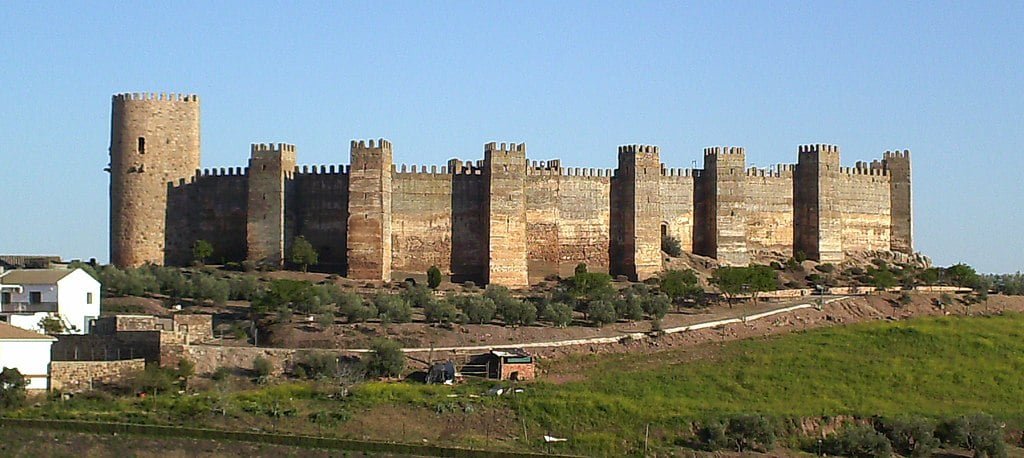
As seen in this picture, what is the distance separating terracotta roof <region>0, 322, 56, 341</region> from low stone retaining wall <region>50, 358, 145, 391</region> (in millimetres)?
755

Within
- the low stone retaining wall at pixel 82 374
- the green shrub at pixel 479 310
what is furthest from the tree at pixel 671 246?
the low stone retaining wall at pixel 82 374

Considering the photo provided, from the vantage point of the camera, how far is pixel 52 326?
134ft

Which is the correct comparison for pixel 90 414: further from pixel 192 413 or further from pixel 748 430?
pixel 748 430

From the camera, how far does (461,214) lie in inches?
2057

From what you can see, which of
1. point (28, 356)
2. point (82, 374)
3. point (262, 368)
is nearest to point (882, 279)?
point (262, 368)

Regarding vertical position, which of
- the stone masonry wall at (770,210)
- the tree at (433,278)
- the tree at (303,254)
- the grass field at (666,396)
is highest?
the stone masonry wall at (770,210)

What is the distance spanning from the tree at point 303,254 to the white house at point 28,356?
1402 centimetres

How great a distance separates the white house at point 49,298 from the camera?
1629 inches

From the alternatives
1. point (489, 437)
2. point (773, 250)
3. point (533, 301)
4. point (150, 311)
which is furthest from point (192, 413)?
point (773, 250)

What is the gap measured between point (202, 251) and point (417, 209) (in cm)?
630

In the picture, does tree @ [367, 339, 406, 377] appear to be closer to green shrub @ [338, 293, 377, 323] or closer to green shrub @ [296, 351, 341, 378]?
green shrub @ [296, 351, 341, 378]

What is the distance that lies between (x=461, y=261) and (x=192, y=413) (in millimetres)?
18393

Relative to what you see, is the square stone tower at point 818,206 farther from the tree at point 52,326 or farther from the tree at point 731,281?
the tree at point 52,326

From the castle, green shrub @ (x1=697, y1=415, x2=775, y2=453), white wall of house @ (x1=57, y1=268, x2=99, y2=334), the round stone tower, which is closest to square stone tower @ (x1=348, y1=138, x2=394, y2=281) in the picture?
the castle
